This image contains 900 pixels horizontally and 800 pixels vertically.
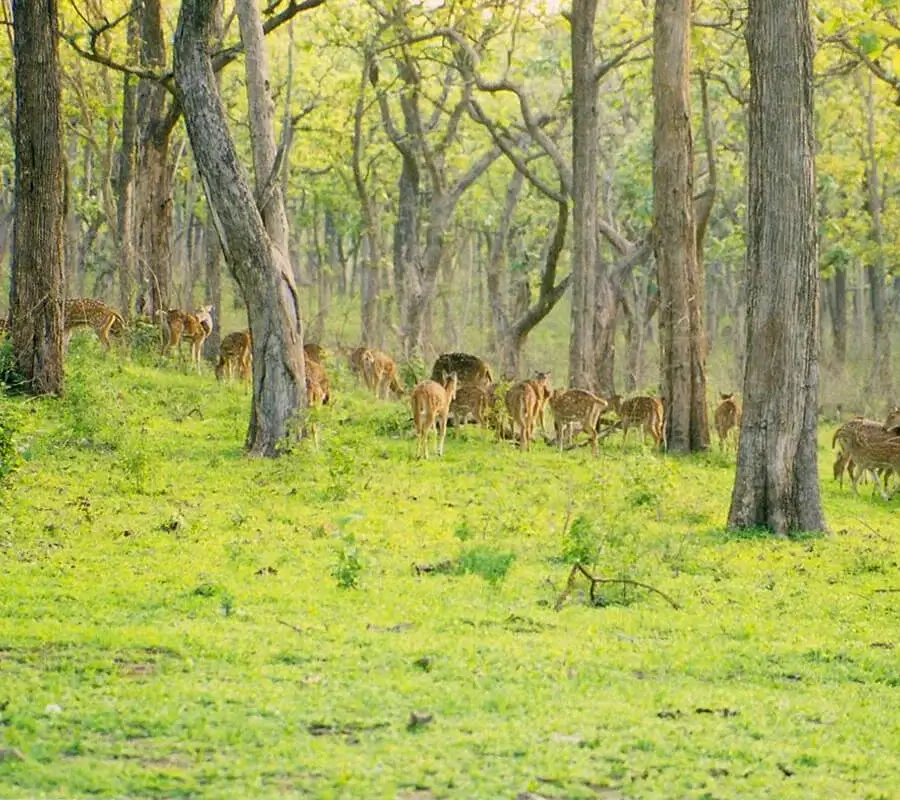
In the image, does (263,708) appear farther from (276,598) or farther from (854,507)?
(854,507)

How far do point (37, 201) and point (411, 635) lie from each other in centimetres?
1179

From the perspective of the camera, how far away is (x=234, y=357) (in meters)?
24.5

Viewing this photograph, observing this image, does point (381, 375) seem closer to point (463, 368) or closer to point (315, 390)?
point (463, 368)

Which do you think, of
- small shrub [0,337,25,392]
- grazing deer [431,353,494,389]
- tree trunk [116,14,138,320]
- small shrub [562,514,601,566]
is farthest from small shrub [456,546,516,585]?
tree trunk [116,14,138,320]

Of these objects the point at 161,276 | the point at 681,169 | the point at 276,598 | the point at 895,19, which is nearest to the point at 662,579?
the point at 276,598

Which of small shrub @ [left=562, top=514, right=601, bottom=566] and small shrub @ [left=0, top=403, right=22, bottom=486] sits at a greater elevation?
small shrub @ [left=0, top=403, right=22, bottom=486]

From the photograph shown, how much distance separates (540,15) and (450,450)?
1148 centimetres

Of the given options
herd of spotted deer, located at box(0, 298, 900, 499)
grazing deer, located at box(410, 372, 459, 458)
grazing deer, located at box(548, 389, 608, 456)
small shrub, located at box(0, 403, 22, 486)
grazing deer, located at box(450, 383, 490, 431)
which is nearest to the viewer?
small shrub, located at box(0, 403, 22, 486)

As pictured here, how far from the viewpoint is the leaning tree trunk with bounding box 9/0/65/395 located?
1938 cm

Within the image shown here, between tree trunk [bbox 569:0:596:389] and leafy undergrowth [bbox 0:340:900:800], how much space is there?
7246 mm

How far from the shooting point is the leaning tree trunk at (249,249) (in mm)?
17406

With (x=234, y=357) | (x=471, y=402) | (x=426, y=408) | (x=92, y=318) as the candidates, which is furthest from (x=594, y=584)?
(x=92, y=318)

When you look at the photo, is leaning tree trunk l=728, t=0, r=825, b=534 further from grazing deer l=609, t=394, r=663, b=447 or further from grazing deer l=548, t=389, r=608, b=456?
grazing deer l=609, t=394, r=663, b=447

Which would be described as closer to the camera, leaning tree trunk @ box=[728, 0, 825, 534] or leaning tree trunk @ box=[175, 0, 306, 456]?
leaning tree trunk @ box=[728, 0, 825, 534]
